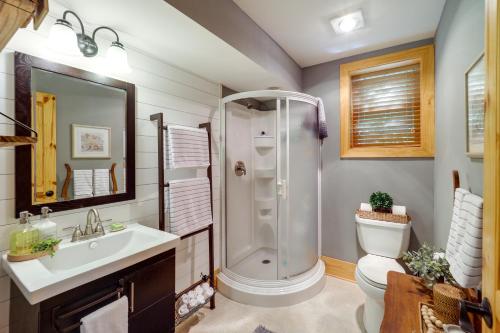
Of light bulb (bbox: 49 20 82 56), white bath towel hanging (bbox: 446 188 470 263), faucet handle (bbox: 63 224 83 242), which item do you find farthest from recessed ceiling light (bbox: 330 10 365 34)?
faucet handle (bbox: 63 224 83 242)

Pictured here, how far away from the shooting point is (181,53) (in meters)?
1.77

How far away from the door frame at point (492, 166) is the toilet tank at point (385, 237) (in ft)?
5.35

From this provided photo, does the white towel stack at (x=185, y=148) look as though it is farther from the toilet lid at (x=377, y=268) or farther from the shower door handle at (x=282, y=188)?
the toilet lid at (x=377, y=268)

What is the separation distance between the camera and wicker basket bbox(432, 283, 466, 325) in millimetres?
1004

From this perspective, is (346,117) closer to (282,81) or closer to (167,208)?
(282,81)

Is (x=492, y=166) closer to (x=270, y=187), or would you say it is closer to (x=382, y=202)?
(x=382, y=202)

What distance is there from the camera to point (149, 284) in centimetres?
132

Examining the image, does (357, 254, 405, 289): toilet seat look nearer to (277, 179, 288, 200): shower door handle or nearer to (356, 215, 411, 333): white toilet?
(356, 215, 411, 333): white toilet

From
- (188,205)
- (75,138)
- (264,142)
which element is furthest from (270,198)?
(75,138)

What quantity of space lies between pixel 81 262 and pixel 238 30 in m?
1.85

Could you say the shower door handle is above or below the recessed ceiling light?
below

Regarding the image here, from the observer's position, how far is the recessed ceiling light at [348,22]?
185 cm

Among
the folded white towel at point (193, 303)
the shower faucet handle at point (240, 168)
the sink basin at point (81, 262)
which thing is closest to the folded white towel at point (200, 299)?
the folded white towel at point (193, 303)

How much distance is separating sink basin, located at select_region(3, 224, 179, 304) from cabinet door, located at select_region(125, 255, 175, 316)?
84 mm
